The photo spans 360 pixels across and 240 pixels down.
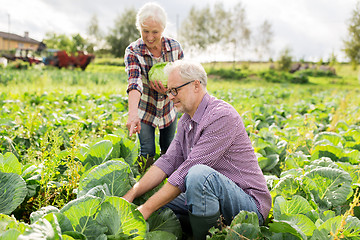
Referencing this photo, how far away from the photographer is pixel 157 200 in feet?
5.89

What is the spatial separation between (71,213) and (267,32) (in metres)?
36.6

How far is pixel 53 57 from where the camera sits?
21203 mm

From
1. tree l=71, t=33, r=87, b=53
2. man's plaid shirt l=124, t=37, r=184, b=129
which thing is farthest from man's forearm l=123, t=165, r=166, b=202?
tree l=71, t=33, r=87, b=53

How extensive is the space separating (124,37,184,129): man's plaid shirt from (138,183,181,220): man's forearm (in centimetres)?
123

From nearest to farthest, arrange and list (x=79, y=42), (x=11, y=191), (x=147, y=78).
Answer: (x=11, y=191) → (x=147, y=78) → (x=79, y=42)

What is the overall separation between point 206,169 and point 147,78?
5.33 ft

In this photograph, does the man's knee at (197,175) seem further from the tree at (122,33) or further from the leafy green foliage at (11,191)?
the tree at (122,33)

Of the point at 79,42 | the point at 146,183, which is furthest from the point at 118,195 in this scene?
the point at 79,42

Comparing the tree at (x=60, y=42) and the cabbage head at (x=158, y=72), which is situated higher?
the tree at (x=60, y=42)

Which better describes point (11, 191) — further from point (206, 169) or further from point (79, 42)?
point (79, 42)

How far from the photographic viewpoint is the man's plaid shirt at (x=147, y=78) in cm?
291

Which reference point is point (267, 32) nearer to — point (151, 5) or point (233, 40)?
point (233, 40)

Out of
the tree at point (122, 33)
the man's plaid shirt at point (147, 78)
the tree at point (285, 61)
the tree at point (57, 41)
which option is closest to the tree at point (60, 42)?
the tree at point (57, 41)

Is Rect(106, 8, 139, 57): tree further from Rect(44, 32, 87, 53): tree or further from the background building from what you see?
the background building
